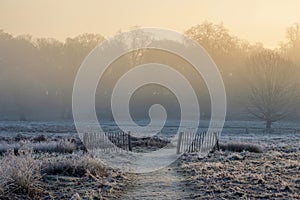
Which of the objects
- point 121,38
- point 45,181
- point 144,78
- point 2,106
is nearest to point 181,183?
point 45,181

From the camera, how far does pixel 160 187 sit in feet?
40.2

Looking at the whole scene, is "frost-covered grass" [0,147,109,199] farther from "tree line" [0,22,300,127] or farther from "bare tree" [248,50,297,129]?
"tree line" [0,22,300,127]

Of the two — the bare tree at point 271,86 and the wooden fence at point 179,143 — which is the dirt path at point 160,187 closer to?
the wooden fence at point 179,143

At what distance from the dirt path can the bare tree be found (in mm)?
34191

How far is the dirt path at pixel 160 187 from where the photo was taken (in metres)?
10.9

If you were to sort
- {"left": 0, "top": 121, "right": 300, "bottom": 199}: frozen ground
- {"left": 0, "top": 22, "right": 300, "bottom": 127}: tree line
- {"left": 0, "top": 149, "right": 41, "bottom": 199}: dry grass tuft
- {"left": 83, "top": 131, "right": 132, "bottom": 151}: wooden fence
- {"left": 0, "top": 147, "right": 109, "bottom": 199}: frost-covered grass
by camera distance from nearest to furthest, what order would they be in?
1. {"left": 0, "top": 149, "right": 41, "bottom": 199}: dry grass tuft
2. {"left": 0, "top": 147, "right": 109, "bottom": 199}: frost-covered grass
3. {"left": 0, "top": 121, "right": 300, "bottom": 199}: frozen ground
4. {"left": 83, "top": 131, "right": 132, "bottom": 151}: wooden fence
5. {"left": 0, "top": 22, "right": 300, "bottom": 127}: tree line

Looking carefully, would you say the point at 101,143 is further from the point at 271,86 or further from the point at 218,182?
the point at 271,86

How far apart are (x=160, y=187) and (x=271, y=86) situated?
38.6 metres

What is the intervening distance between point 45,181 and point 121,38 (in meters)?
57.2

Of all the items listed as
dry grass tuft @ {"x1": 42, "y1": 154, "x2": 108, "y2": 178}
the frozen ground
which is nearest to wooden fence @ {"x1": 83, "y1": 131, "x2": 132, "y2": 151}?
the frozen ground

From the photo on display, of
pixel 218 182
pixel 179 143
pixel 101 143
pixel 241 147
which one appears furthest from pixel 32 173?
pixel 241 147

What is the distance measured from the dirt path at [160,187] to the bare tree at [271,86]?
112ft

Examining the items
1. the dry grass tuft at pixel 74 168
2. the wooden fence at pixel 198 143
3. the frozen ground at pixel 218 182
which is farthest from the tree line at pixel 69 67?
the dry grass tuft at pixel 74 168

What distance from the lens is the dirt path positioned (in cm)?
1095
